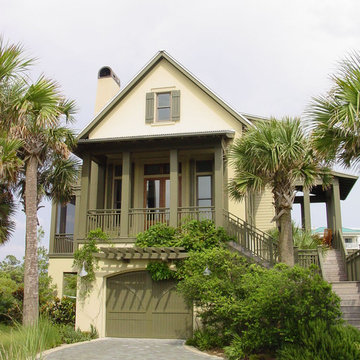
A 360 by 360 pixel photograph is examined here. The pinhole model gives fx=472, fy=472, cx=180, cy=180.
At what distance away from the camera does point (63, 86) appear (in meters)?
13.9

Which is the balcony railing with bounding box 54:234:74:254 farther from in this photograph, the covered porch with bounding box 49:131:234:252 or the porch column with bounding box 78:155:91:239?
the porch column with bounding box 78:155:91:239

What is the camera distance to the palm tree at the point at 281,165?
13023 millimetres

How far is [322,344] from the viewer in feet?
30.9

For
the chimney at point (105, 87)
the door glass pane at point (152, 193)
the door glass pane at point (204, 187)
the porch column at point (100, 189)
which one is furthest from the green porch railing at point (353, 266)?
the chimney at point (105, 87)

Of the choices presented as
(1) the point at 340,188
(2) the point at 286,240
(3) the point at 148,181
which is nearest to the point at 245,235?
(2) the point at 286,240

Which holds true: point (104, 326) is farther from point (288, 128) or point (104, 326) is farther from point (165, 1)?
point (165, 1)

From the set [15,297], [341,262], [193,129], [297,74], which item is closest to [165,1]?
[297,74]

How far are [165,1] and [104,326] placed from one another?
10802mm

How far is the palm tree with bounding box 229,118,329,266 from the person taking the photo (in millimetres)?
13023

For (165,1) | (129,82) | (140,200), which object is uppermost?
(129,82)

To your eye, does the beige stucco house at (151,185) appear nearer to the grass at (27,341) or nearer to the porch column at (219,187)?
the porch column at (219,187)

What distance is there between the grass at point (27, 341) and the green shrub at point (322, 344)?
509 cm

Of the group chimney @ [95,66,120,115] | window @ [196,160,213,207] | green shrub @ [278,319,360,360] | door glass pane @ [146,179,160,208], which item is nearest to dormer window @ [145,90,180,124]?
window @ [196,160,213,207]

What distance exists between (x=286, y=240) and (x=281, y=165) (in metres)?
2.09
